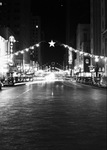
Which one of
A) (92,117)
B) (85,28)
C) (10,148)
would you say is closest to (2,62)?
(92,117)

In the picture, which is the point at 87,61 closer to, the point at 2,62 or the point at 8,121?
the point at 2,62

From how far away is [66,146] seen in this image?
7.51 metres

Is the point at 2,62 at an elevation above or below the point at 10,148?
above

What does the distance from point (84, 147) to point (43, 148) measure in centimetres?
106

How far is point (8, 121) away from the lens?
465 inches

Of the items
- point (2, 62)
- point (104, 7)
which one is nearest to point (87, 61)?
point (104, 7)

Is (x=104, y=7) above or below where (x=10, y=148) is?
above

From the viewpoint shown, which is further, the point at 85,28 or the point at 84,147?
the point at 85,28

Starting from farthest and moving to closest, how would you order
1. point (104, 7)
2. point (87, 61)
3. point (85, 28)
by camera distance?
1. point (85, 28)
2. point (87, 61)
3. point (104, 7)

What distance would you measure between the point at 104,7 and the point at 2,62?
3609cm

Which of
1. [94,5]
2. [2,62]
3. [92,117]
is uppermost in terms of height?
[94,5]

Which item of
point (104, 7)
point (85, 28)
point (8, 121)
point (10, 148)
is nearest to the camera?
point (10, 148)

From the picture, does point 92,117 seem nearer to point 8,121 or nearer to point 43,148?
point 8,121

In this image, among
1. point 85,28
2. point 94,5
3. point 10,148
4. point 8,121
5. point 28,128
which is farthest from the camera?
point 85,28
